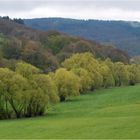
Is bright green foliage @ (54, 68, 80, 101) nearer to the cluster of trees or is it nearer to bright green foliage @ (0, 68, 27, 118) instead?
the cluster of trees

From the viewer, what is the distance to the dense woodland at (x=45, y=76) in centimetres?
6662

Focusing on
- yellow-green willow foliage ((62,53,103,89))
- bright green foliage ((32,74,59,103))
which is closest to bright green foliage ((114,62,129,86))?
yellow-green willow foliage ((62,53,103,89))

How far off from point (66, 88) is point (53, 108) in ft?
46.4

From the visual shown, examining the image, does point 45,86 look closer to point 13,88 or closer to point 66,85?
point 13,88

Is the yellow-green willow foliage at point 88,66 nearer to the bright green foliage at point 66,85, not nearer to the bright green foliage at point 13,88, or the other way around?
the bright green foliage at point 66,85

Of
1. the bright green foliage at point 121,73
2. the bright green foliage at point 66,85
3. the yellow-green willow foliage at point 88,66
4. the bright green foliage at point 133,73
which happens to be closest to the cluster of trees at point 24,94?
the bright green foliage at point 66,85

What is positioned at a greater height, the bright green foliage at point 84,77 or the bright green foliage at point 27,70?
the bright green foliage at point 27,70

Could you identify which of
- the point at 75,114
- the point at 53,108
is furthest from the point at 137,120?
the point at 53,108

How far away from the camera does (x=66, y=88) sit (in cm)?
9375

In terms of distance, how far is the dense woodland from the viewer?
66625 millimetres

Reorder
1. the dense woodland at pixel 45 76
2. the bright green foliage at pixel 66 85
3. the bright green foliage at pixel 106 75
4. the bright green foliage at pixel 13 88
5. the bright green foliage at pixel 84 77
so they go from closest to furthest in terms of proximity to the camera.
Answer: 1. the bright green foliage at pixel 13 88
2. the dense woodland at pixel 45 76
3. the bright green foliage at pixel 66 85
4. the bright green foliage at pixel 84 77
5. the bright green foliage at pixel 106 75

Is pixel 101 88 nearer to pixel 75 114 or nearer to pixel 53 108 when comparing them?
pixel 53 108

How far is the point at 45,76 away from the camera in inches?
2763

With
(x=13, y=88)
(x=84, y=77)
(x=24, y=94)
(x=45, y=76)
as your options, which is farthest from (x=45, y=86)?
(x=84, y=77)
